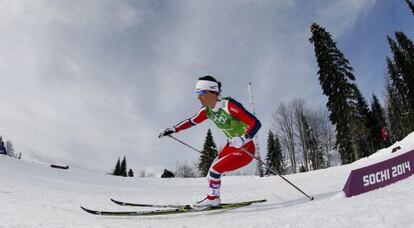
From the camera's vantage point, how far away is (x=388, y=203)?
3.02m

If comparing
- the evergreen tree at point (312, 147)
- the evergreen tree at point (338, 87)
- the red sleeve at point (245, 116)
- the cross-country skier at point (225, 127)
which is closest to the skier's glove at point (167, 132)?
the cross-country skier at point (225, 127)

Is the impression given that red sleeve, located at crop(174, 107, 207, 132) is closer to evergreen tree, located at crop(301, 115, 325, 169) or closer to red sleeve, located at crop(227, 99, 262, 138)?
red sleeve, located at crop(227, 99, 262, 138)

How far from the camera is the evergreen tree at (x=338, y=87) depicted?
26.0 meters

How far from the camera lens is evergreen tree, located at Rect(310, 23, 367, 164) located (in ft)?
85.4

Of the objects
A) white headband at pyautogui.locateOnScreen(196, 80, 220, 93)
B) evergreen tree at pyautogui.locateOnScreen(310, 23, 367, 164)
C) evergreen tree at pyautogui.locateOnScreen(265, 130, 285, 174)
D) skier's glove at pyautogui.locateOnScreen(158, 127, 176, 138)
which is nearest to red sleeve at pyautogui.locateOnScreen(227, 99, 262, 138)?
white headband at pyautogui.locateOnScreen(196, 80, 220, 93)

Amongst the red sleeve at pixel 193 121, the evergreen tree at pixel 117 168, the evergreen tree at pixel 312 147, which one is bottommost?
the red sleeve at pixel 193 121

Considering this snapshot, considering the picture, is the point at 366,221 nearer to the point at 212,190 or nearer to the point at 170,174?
the point at 212,190

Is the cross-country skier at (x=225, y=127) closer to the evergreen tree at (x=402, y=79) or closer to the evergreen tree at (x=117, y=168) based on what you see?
the evergreen tree at (x=402, y=79)

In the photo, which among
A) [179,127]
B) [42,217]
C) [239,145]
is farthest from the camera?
[179,127]

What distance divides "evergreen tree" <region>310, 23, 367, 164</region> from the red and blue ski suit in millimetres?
22413

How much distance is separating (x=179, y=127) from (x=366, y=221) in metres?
4.52

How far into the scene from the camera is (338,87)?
2722 cm

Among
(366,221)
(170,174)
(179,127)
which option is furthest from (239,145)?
(170,174)

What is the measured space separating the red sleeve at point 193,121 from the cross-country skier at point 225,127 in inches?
12.2
